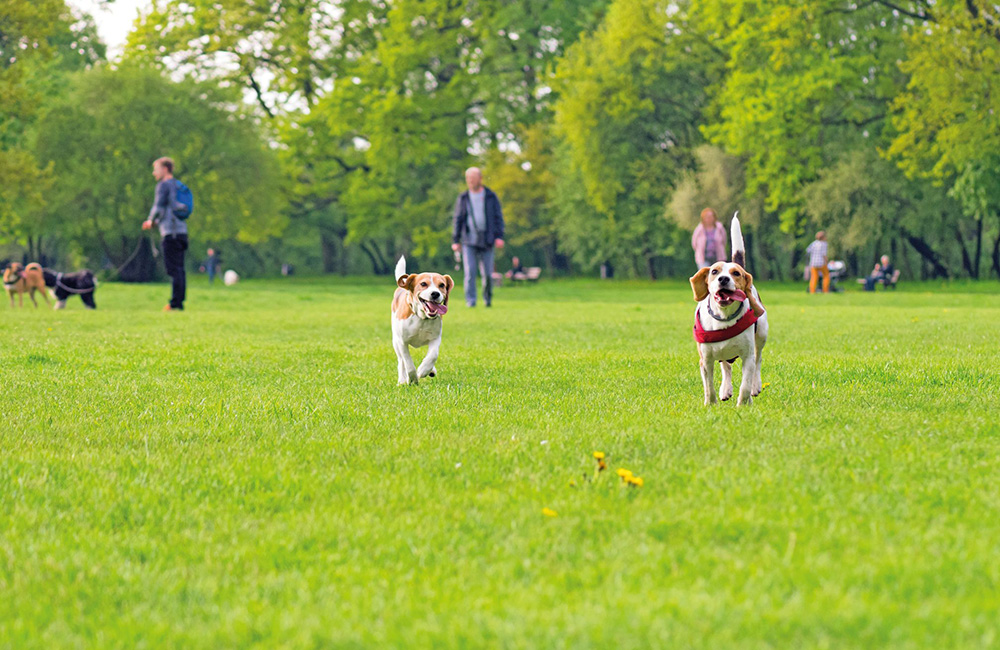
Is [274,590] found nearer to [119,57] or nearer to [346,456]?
[346,456]

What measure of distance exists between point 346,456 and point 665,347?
6216 mm

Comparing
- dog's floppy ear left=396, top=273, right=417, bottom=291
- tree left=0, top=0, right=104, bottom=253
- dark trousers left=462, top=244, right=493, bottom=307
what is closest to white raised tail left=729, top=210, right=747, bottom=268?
dog's floppy ear left=396, top=273, right=417, bottom=291

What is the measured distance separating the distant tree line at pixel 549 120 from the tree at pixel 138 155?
98mm

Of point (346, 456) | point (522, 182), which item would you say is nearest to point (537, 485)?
point (346, 456)

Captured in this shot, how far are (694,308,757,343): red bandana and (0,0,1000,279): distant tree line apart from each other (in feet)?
94.4

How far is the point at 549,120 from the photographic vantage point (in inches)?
2089

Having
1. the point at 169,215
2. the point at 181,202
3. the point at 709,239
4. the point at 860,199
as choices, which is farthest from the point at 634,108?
the point at 169,215

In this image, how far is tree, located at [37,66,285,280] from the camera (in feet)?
135

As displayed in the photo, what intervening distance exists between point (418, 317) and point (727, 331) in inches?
97.6

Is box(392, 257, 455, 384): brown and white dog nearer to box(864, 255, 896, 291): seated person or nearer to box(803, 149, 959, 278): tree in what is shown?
box(864, 255, 896, 291): seated person

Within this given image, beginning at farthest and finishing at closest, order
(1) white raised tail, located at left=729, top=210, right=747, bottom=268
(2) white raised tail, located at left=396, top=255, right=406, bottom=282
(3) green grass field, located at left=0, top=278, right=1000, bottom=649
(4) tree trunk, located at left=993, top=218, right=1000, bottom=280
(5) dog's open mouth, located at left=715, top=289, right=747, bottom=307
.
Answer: (4) tree trunk, located at left=993, top=218, right=1000, bottom=280 → (2) white raised tail, located at left=396, top=255, right=406, bottom=282 → (1) white raised tail, located at left=729, top=210, right=747, bottom=268 → (5) dog's open mouth, located at left=715, top=289, right=747, bottom=307 → (3) green grass field, located at left=0, top=278, right=1000, bottom=649

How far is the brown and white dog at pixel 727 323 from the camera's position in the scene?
579 cm

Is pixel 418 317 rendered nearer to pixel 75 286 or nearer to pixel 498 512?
pixel 498 512

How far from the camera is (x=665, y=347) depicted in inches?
409
